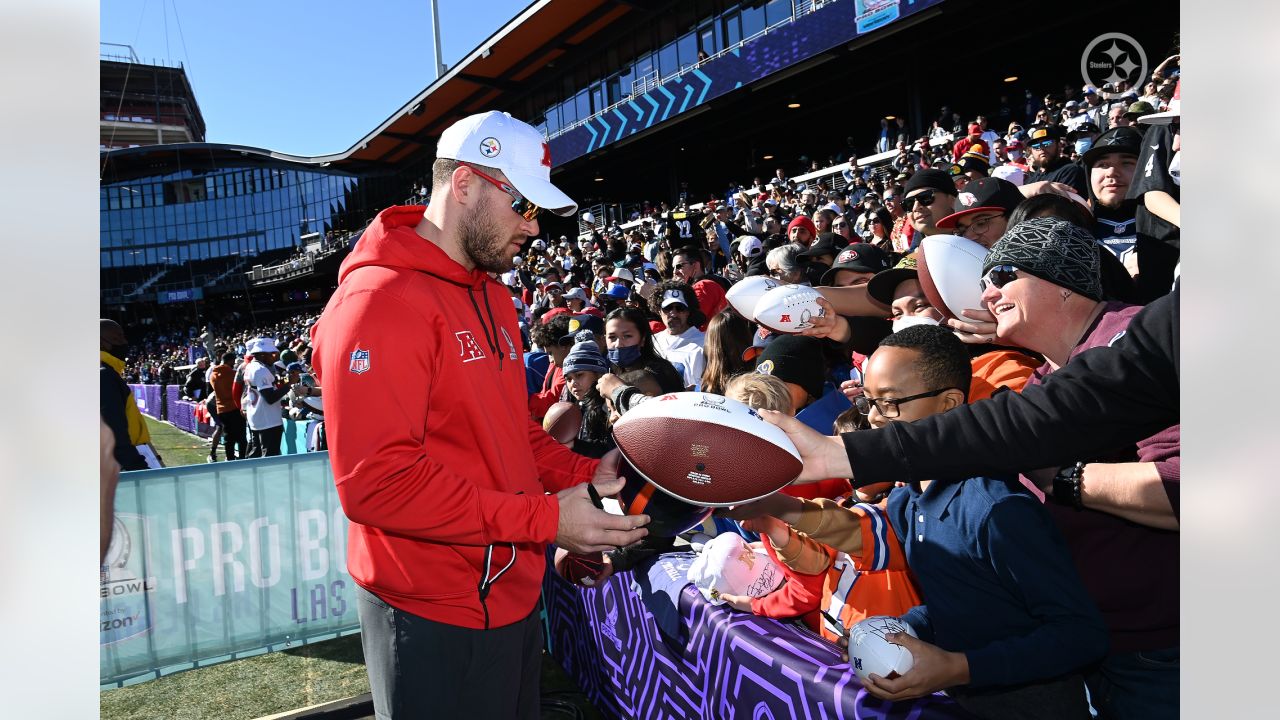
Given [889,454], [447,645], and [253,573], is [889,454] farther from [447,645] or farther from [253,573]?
[253,573]

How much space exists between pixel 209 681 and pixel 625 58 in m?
29.8

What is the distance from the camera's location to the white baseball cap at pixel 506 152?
2.21 meters

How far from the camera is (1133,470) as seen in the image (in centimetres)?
172

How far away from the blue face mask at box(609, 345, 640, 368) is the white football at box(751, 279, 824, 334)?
6.33 feet

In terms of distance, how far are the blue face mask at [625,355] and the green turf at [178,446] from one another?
447 inches

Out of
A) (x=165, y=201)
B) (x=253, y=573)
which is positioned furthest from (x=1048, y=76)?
(x=165, y=201)

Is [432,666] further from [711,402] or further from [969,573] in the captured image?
[969,573]

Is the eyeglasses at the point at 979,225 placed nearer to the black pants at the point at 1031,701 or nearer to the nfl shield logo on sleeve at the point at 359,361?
the black pants at the point at 1031,701

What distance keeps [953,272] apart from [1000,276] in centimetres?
62

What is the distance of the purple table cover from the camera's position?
2168 millimetres

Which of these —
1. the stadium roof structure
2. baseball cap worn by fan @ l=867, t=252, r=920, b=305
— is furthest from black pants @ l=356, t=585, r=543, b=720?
the stadium roof structure

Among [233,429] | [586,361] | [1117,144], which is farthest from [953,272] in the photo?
[233,429]

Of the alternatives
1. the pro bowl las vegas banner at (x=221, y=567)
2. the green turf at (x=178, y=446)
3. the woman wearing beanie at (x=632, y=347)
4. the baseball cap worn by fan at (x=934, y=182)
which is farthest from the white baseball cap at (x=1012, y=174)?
the green turf at (x=178, y=446)

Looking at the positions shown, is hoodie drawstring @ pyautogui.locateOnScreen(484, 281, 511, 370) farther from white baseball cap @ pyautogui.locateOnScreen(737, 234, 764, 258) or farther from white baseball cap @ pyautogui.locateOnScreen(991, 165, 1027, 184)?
white baseball cap @ pyautogui.locateOnScreen(737, 234, 764, 258)
